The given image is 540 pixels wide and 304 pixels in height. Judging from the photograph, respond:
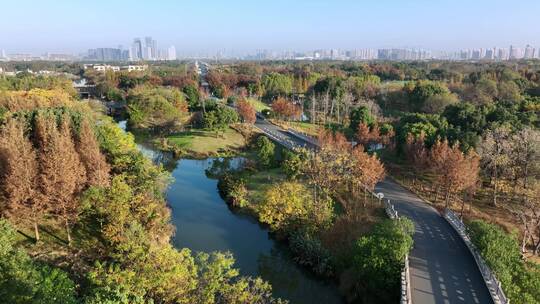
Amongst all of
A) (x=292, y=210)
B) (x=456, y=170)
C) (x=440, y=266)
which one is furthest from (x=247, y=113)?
(x=440, y=266)

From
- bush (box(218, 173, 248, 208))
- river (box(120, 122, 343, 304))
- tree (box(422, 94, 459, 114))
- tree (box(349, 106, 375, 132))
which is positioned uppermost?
tree (box(422, 94, 459, 114))

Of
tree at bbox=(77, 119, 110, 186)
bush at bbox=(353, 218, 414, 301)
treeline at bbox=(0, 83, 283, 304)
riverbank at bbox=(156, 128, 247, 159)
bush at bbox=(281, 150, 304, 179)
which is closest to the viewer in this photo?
treeline at bbox=(0, 83, 283, 304)

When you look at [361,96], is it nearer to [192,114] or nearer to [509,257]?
[192,114]

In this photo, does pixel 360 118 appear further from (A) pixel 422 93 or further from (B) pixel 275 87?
(B) pixel 275 87

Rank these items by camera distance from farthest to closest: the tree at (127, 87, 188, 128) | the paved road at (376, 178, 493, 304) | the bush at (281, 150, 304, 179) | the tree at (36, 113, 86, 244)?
the tree at (127, 87, 188, 128)
the bush at (281, 150, 304, 179)
the tree at (36, 113, 86, 244)
the paved road at (376, 178, 493, 304)

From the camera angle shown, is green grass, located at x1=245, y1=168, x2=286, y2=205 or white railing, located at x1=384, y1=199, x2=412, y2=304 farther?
green grass, located at x1=245, y1=168, x2=286, y2=205

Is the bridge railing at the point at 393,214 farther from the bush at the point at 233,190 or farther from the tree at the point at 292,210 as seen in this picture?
the bush at the point at 233,190

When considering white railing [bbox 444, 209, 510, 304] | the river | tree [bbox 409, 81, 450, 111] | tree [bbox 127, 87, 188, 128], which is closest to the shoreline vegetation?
white railing [bbox 444, 209, 510, 304]

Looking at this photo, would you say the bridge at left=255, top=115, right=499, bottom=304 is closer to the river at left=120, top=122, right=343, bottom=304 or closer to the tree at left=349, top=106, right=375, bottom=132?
the river at left=120, top=122, right=343, bottom=304

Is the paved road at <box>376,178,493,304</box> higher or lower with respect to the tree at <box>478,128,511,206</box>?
lower
